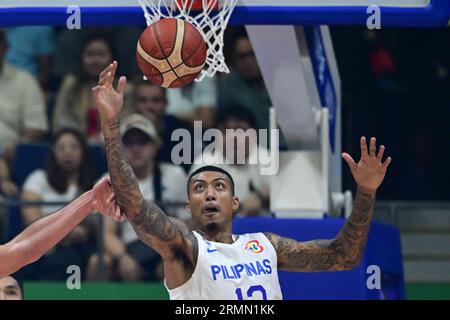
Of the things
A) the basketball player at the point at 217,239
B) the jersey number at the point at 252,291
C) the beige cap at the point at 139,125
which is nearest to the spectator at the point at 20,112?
the beige cap at the point at 139,125

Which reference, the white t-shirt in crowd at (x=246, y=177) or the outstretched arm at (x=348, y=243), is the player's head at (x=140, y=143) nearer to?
the white t-shirt in crowd at (x=246, y=177)

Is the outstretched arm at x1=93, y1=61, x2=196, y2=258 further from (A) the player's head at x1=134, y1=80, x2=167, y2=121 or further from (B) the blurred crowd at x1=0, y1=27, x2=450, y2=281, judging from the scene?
(A) the player's head at x1=134, y1=80, x2=167, y2=121

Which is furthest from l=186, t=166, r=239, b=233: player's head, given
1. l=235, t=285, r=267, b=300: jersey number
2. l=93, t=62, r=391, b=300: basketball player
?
l=235, t=285, r=267, b=300: jersey number

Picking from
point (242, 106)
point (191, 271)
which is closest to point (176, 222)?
point (191, 271)

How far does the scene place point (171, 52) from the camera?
5945 mm

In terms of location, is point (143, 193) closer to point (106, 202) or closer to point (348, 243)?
point (348, 243)

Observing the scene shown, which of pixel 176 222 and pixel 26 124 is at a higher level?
pixel 26 124

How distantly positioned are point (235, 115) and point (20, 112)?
1.89 m

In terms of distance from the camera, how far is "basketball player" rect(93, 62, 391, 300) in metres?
5.66

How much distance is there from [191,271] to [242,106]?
4685 mm

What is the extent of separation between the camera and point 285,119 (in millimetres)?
7703
